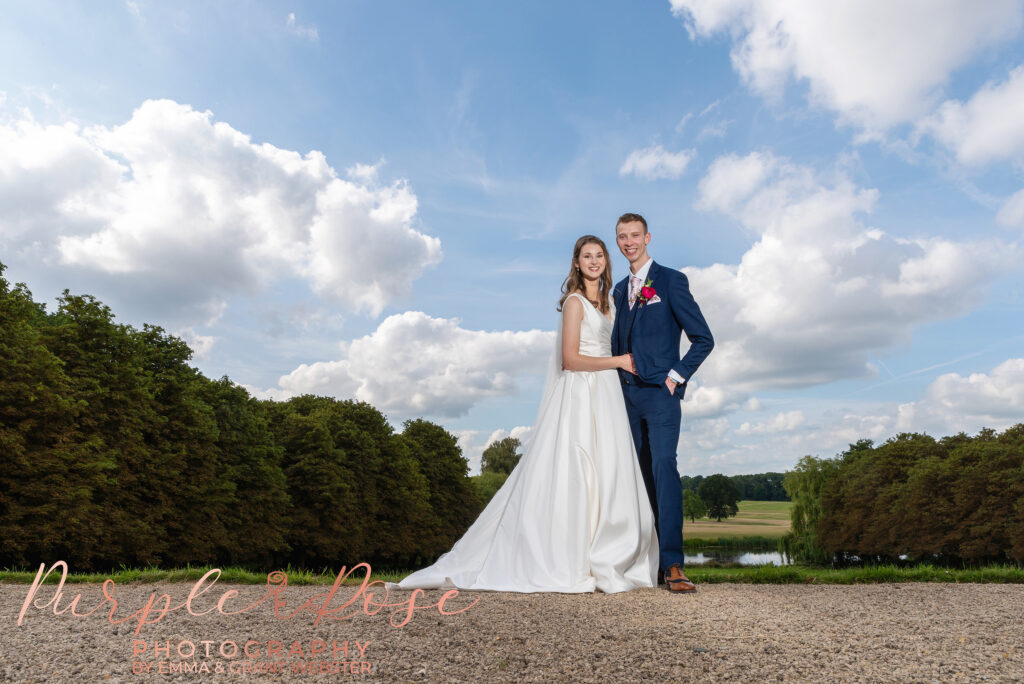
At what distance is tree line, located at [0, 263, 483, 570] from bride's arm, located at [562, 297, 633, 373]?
1894 centimetres

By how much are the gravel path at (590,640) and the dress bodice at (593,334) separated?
9.08ft

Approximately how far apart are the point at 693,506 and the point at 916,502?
9067 centimetres

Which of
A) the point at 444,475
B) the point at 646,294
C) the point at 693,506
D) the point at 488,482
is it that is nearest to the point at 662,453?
the point at 646,294

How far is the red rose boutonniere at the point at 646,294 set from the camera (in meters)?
7.90

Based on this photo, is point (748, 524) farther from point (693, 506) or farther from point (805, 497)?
point (805, 497)

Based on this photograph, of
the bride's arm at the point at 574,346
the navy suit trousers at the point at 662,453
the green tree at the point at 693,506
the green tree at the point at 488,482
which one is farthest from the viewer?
the green tree at the point at 693,506

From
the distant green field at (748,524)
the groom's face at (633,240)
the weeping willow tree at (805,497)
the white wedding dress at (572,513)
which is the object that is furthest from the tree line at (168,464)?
the distant green field at (748,524)

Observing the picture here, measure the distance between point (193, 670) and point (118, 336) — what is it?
92.7 feet

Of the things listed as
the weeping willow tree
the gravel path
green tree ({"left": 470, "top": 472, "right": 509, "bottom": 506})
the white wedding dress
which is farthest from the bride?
green tree ({"left": 470, "top": 472, "right": 509, "bottom": 506})

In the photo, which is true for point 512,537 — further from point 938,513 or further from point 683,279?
point 938,513

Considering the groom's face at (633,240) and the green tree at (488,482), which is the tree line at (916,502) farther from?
the groom's face at (633,240)

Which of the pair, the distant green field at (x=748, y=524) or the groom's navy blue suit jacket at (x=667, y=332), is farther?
the distant green field at (x=748, y=524)

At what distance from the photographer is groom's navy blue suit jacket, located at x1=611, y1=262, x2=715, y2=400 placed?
769 cm

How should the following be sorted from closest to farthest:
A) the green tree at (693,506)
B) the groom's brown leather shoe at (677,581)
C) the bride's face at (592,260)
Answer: the groom's brown leather shoe at (677,581) → the bride's face at (592,260) → the green tree at (693,506)
